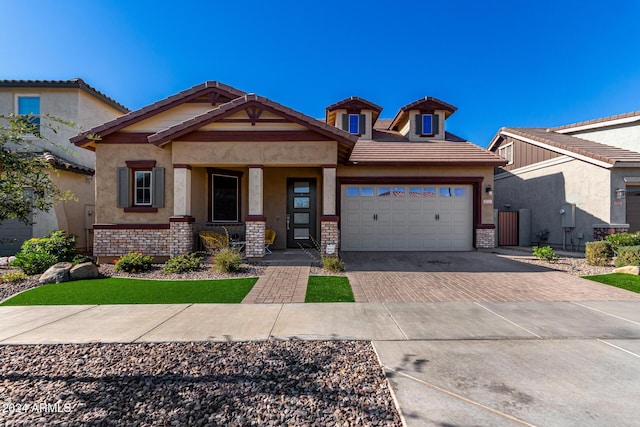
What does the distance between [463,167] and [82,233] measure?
15.7 metres

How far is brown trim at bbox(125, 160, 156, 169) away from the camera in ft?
32.6

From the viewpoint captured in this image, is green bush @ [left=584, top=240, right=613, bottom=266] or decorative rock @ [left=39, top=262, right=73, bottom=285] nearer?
decorative rock @ [left=39, top=262, right=73, bottom=285]

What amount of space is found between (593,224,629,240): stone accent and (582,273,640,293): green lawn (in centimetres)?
467

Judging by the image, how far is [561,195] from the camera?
13.0 m

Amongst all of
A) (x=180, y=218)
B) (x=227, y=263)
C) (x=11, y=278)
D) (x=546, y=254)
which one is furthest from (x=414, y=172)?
(x=11, y=278)

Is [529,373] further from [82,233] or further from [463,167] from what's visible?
[82,233]

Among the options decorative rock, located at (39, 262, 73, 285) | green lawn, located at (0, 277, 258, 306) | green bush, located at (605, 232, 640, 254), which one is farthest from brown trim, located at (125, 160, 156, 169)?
green bush, located at (605, 232, 640, 254)

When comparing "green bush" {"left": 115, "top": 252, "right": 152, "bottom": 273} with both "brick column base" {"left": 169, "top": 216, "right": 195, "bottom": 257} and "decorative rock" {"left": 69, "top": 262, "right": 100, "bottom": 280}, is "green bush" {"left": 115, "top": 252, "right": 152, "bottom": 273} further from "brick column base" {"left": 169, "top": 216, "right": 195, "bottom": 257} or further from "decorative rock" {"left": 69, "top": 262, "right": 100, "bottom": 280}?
"brick column base" {"left": 169, "top": 216, "right": 195, "bottom": 257}

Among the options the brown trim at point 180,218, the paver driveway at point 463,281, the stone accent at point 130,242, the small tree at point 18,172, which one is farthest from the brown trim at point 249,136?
the small tree at point 18,172

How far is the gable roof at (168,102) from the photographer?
31.9 ft

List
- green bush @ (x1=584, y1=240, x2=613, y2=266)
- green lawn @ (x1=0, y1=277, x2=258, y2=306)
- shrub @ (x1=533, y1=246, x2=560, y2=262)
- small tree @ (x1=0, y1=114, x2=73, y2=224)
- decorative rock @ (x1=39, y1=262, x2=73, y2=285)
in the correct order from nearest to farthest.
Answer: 1. small tree @ (x1=0, y1=114, x2=73, y2=224)
2. green lawn @ (x1=0, y1=277, x2=258, y2=306)
3. decorative rock @ (x1=39, y1=262, x2=73, y2=285)
4. green bush @ (x1=584, y1=240, x2=613, y2=266)
5. shrub @ (x1=533, y1=246, x2=560, y2=262)

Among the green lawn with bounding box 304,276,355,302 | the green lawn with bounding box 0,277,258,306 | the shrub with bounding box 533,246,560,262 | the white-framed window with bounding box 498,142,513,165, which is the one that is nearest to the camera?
the green lawn with bounding box 0,277,258,306

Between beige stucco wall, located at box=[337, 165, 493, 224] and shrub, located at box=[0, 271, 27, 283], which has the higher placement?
beige stucco wall, located at box=[337, 165, 493, 224]

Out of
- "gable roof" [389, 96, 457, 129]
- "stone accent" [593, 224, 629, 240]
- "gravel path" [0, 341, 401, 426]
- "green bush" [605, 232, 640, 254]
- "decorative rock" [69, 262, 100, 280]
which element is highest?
"gable roof" [389, 96, 457, 129]
